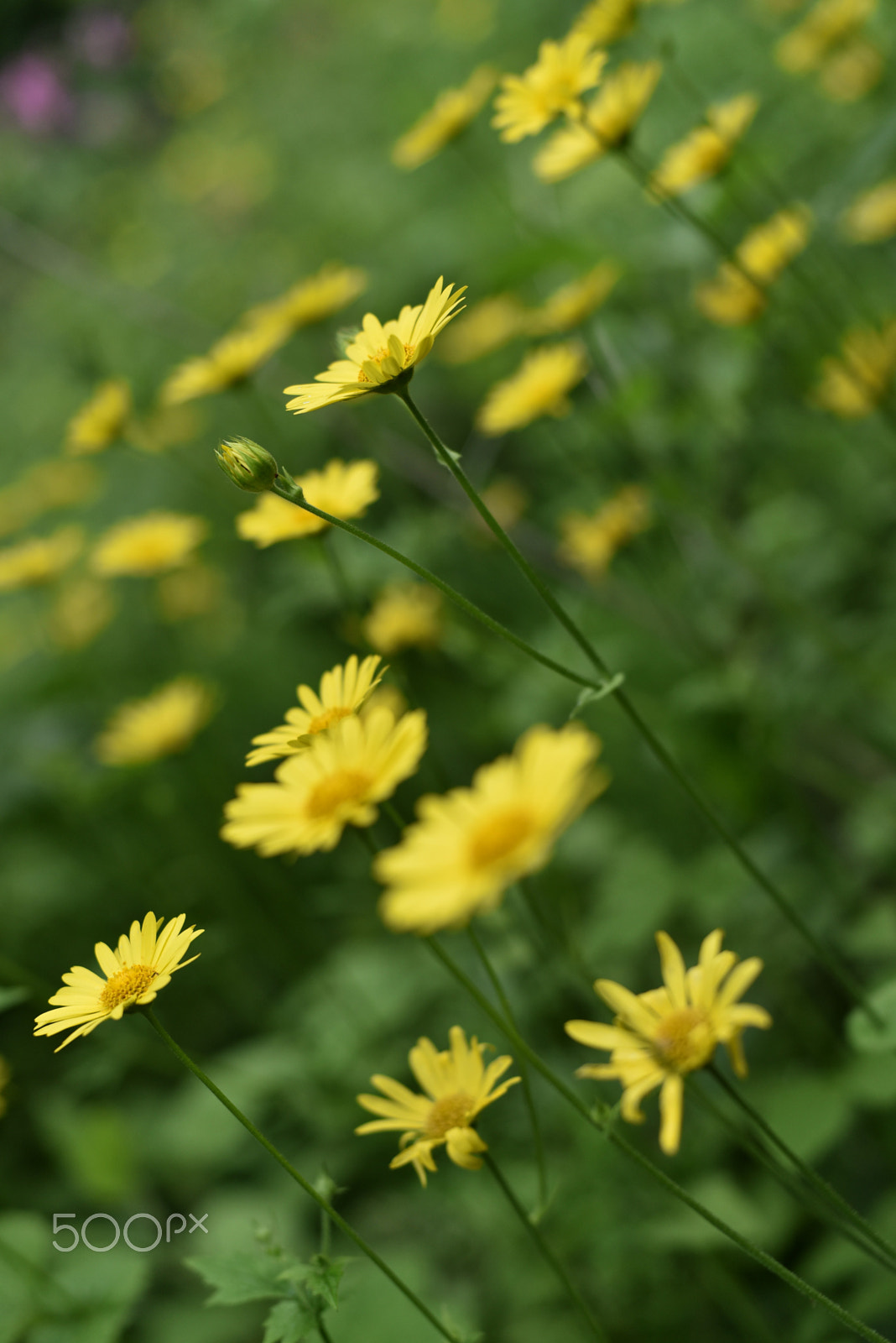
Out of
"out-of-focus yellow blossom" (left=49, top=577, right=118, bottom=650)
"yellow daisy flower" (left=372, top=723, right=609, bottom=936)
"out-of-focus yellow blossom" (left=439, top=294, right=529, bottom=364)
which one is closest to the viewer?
"yellow daisy flower" (left=372, top=723, right=609, bottom=936)

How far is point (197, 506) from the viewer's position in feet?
11.5

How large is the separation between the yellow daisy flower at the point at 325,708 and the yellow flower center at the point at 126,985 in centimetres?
18

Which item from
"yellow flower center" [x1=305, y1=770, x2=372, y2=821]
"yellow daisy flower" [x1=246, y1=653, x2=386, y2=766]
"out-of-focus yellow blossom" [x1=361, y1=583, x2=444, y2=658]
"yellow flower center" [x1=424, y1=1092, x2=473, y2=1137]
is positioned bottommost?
"yellow flower center" [x1=424, y1=1092, x2=473, y2=1137]

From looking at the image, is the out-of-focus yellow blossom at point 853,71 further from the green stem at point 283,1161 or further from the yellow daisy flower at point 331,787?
the green stem at point 283,1161

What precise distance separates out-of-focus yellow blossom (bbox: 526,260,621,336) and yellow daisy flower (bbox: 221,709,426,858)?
1.09 meters

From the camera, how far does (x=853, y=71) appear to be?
2.38 metres

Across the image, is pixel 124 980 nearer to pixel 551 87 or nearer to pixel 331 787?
pixel 331 787

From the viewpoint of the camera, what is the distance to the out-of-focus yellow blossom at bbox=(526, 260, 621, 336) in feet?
5.59

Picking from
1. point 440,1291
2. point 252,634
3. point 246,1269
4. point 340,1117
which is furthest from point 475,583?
point 246,1269

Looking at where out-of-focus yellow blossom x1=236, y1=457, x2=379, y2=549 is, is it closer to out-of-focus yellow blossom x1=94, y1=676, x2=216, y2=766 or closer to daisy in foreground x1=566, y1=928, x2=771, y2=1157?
daisy in foreground x1=566, y1=928, x2=771, y2=1157

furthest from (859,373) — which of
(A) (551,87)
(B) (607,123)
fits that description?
(A) (551,87)

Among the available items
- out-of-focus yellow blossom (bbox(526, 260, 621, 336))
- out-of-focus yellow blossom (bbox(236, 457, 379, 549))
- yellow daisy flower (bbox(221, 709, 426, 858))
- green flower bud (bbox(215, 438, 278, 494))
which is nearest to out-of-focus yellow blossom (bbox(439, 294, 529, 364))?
out-of-focus yellow blossom (bbox(526, 260, 621, 336))

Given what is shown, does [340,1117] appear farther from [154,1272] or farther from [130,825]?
[130,825]

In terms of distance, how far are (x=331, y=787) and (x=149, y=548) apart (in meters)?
1.31
